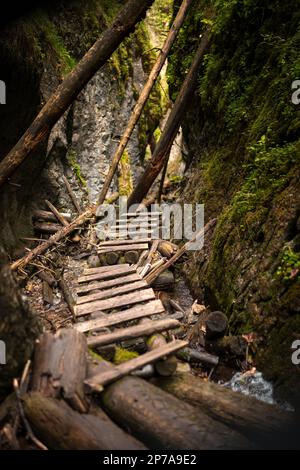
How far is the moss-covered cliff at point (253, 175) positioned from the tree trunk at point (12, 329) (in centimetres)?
233

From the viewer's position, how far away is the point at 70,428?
2537mm

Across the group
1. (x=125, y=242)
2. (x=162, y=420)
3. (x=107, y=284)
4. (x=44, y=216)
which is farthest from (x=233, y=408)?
(x=44, y=216)

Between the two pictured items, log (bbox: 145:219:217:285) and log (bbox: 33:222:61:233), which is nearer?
log (bbox: 145:219:217:285)

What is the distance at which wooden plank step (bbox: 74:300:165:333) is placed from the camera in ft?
13.9

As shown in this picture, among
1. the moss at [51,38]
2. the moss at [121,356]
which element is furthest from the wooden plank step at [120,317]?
the moss at [51,38]

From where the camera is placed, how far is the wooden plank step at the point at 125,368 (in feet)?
9.53

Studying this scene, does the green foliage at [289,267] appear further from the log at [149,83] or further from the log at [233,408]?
the log at [149,83]

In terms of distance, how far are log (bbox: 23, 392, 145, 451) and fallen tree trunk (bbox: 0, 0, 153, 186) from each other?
3799 millimetres

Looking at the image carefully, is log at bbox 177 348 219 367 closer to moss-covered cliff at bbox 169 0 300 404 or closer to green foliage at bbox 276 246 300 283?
moss-covered cliff at bbox 169 0 300 404

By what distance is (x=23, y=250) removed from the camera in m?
9.13

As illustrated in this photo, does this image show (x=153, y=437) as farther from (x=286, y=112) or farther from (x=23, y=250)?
(x=23, y=250)

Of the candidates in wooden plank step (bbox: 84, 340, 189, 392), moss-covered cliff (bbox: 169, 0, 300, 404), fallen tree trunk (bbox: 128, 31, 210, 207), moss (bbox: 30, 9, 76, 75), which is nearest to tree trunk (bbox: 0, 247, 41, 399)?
wooden plank step (bbox: 84, 340, 189, 392)

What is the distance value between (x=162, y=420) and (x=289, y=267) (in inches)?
78.6

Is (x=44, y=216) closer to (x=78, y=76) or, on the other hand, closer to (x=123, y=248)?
(x=123, y=248)
